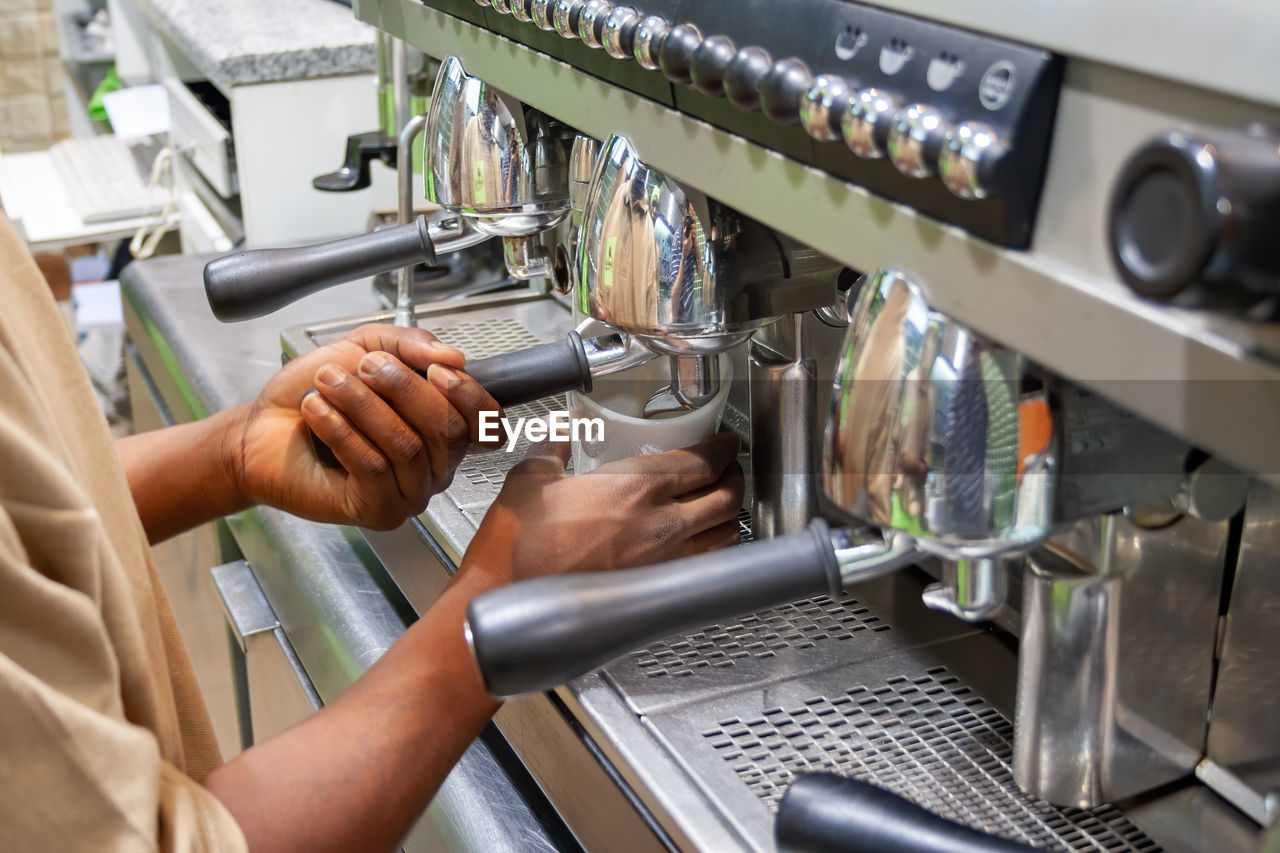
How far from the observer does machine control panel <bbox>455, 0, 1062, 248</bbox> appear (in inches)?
14.4

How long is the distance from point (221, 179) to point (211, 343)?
474 millimetres

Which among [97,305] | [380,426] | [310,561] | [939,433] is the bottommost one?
[97,305]

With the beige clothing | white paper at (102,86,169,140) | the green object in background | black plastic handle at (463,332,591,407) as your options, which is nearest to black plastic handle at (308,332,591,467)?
black plastic handle at (463,332,591,407)

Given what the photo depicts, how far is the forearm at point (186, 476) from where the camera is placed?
2.75 ft

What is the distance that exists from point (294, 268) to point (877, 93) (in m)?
0.44

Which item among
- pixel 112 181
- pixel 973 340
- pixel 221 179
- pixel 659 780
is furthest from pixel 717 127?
pixel 112 181

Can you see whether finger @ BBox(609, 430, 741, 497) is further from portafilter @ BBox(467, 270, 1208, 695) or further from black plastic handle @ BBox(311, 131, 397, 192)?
black plastic handle @ BBox(311, 131, 397, 192)

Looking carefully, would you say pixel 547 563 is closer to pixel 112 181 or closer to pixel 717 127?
pixel 717 127

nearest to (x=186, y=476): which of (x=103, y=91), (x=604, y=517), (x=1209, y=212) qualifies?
(x=604, y=517)

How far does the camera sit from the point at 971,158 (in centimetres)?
37

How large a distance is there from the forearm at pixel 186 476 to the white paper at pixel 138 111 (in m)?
1.48

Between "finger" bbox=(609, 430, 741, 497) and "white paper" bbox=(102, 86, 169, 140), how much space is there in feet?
5.82

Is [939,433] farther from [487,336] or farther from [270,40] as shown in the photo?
[270,40]

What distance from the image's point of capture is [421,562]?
0.83m
